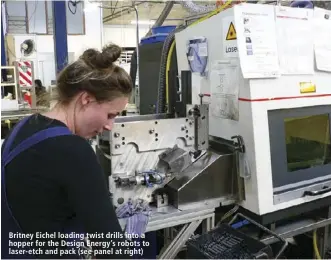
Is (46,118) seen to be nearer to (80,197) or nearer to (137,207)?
(80,197)

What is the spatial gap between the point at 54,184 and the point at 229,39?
95 cm

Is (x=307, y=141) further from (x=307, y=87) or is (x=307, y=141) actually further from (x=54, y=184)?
(x=54, y=184)

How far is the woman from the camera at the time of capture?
85 cm

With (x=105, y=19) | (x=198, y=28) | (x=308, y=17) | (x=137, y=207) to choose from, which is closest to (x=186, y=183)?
(x=137, y=207)

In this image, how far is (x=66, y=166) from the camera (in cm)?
84

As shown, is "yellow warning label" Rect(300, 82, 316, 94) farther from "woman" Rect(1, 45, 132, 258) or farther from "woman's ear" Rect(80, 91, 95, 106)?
"woman's ear" Rect(80, 91, 95, 106)

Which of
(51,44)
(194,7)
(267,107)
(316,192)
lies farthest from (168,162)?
(51,44)

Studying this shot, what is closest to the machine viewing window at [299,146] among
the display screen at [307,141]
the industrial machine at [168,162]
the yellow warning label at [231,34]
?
the display screen at [307,141]

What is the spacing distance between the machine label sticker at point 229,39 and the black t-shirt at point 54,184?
0.82m

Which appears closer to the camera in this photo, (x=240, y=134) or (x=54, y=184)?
(x=54, y=184)

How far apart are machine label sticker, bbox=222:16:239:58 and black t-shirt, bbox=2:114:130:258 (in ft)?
2.67

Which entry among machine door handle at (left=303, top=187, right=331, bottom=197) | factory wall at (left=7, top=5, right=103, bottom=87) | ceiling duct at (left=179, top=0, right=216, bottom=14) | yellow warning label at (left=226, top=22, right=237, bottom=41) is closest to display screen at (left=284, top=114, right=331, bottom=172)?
machine door handle at (left=303, top=187, right=331, bottom=197)

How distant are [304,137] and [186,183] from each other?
631mm

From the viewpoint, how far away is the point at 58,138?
0.85m
